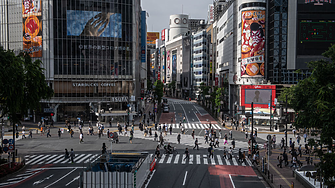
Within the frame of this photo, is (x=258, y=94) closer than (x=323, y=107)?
No

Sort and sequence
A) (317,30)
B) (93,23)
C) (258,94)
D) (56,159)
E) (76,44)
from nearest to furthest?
(56,159)
(317,30)
(258,94)
(76,44)
(93,23)

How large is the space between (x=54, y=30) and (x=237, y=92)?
45.4m

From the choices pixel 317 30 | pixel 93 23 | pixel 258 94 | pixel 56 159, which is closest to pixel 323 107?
pixel 56 159

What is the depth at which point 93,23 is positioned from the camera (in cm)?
6906

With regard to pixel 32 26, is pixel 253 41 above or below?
below

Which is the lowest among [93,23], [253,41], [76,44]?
[76,44]

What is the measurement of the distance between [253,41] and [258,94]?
38.5 ft

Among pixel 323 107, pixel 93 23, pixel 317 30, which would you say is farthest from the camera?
pixel 93 23

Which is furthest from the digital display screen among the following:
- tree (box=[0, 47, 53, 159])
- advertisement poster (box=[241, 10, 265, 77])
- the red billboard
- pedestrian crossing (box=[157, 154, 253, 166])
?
tree (box=[0, 47, 53, 159])

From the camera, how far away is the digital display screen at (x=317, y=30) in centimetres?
6312

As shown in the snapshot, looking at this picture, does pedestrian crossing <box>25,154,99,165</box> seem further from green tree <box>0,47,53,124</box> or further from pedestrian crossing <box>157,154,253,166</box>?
pedestrian crossing <box>157,154,253,166</box>

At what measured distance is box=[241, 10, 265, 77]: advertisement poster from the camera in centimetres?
6669

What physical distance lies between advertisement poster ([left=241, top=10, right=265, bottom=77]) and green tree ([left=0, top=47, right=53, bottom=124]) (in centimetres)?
4718

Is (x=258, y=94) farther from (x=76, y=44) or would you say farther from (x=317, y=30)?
(x=76, y=44)
